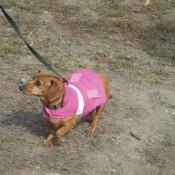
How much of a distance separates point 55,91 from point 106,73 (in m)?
1.95

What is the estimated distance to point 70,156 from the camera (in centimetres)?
442

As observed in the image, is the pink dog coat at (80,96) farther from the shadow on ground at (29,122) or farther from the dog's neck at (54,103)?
the shadow on ground at (29,122)

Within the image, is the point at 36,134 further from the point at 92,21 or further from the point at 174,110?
the point at 92,21

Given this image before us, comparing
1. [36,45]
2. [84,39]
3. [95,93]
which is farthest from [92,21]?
[95,93]

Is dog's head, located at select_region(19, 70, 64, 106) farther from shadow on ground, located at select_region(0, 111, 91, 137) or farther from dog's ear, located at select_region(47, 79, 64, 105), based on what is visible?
shadow on ground, located at select_region(0, 111, 91, 137)

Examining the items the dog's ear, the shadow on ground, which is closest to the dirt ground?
the shadow on ground

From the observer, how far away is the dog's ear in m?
4.18

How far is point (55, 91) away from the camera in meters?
4.18

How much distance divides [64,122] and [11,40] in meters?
2.70

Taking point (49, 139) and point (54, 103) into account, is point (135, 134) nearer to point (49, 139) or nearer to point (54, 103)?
point (49, 139)

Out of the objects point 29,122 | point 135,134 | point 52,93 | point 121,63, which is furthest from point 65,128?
point 121,63

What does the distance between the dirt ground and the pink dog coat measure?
36cm

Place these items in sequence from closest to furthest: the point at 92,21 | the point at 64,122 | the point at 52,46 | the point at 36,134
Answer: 1. the point at 64,122
2. the point at 36,134
3. the point at 52,46
4. the point at 92,21

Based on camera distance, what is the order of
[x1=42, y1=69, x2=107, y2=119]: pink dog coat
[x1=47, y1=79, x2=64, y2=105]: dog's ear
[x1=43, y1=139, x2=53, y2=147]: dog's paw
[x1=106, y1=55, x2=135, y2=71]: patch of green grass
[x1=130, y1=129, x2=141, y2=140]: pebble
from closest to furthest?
1. [x1=47, y1=79, x2=64, y2=105]: dog's ear
2. [x1=42, y1=69, x2=107, y2=119]: pink dog coat
3. [x1=43, y1=139, x2=53, y2=147]: dog's paw
4. [x1=130, y1=129, x2=141, y2=140]: pebble
5. [x1=106, y1=55, x2=135, y2=71]: patch of green grass
